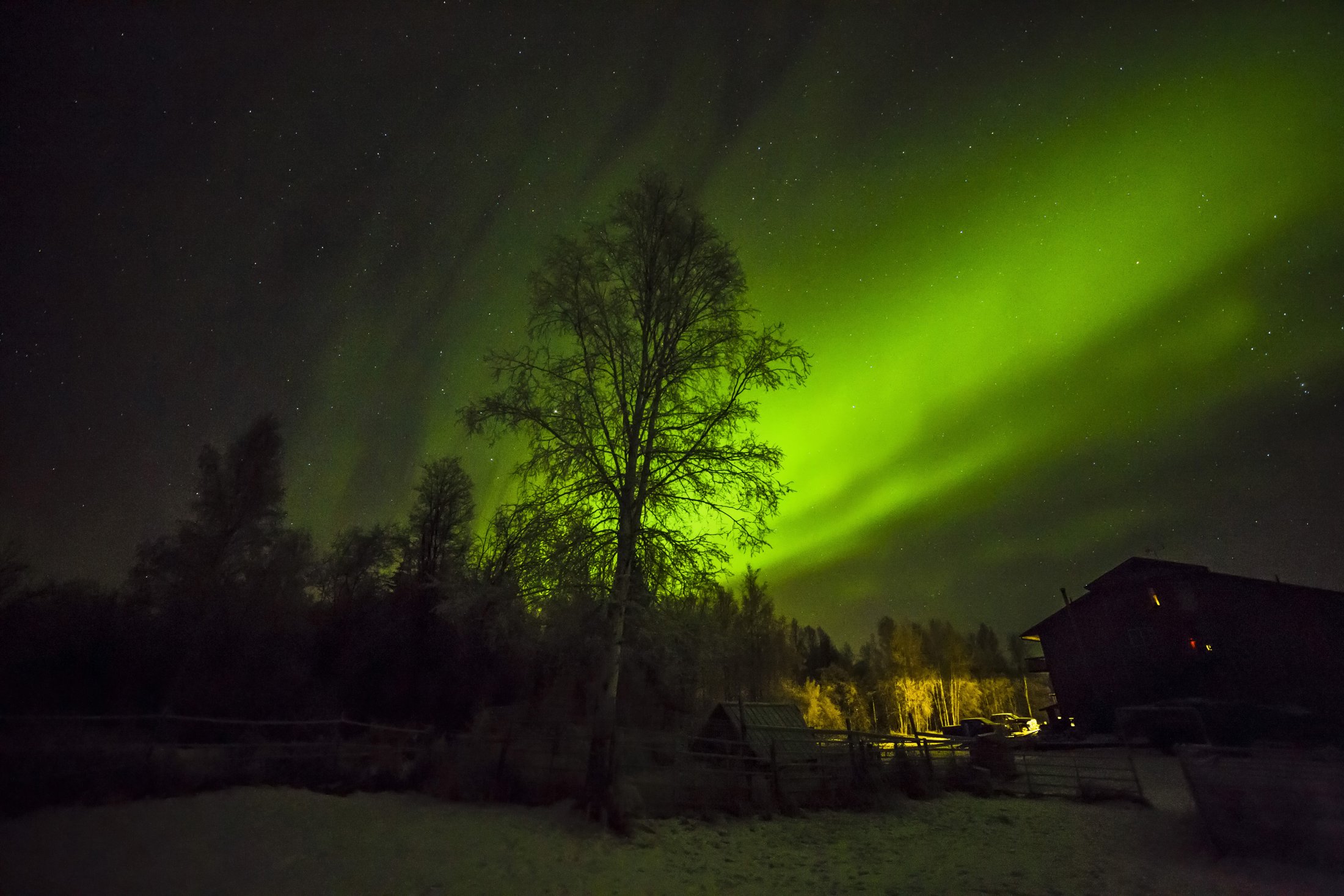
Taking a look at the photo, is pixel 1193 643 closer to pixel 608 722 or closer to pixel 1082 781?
pixel 1082 781

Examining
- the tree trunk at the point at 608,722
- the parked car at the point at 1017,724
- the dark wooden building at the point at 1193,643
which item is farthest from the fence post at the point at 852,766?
the parked car at the point at 1017,724

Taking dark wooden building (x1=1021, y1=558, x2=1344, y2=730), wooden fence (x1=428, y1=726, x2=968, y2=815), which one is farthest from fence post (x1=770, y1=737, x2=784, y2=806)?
dark wooden building (x1=1021, y1=558, x2=1344, y2=730)

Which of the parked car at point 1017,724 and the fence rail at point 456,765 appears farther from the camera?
the parked car at point 1017,724

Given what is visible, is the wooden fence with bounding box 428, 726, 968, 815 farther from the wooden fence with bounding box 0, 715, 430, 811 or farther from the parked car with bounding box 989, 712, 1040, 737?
the parked car with bounding box 989, 712, 1040, 737

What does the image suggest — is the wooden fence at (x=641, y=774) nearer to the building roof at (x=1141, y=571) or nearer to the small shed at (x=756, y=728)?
the small shed at (x=756, y=728)

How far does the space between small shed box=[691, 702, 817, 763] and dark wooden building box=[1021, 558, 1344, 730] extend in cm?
2726

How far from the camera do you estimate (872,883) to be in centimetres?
843

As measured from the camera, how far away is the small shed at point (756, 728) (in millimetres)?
19328

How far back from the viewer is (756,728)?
19.6 meters

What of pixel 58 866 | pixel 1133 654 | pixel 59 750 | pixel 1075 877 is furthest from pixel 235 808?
pixel 1133 654

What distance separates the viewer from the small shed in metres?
19.3

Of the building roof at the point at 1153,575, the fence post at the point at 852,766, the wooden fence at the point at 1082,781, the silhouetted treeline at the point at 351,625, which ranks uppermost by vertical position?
the building roof at the point at 1153,575

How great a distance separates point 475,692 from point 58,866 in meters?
24.2

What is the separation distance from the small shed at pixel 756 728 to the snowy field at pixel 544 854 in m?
5.77
